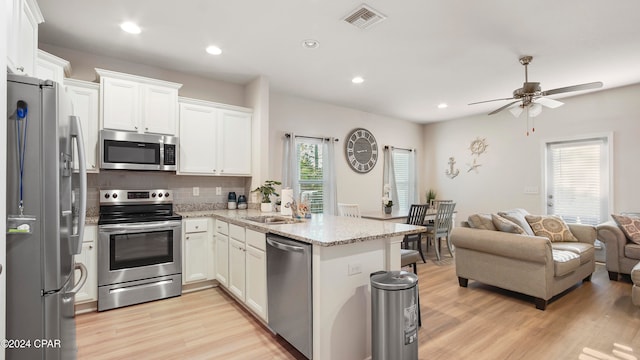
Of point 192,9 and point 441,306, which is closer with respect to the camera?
point 192,9

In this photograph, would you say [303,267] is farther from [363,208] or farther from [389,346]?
[363,208]

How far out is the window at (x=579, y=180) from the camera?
15.6 feet

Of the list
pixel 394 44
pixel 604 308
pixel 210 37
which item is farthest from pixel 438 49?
pixel 604 308

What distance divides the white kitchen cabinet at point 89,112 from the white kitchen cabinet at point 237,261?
5.06ft

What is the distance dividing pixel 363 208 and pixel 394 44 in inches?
133

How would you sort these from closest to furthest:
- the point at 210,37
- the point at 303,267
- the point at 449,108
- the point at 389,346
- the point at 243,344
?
the point at 389,346, the point at 303,267, the point at 243,344, the point at 210,37, the point at 449,108

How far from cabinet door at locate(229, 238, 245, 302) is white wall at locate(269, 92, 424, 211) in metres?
1.80

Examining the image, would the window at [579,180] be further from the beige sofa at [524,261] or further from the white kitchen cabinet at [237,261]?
the white kitchen cabinet at [237,261]

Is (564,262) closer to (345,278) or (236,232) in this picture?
(345,278)

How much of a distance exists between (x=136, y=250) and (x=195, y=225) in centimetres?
61

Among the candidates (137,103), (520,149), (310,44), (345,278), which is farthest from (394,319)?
(520,149)

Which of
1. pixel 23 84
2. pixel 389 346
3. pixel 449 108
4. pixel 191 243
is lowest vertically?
pixel 389 346

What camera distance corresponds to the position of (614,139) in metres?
4.59

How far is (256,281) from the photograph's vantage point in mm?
2715
